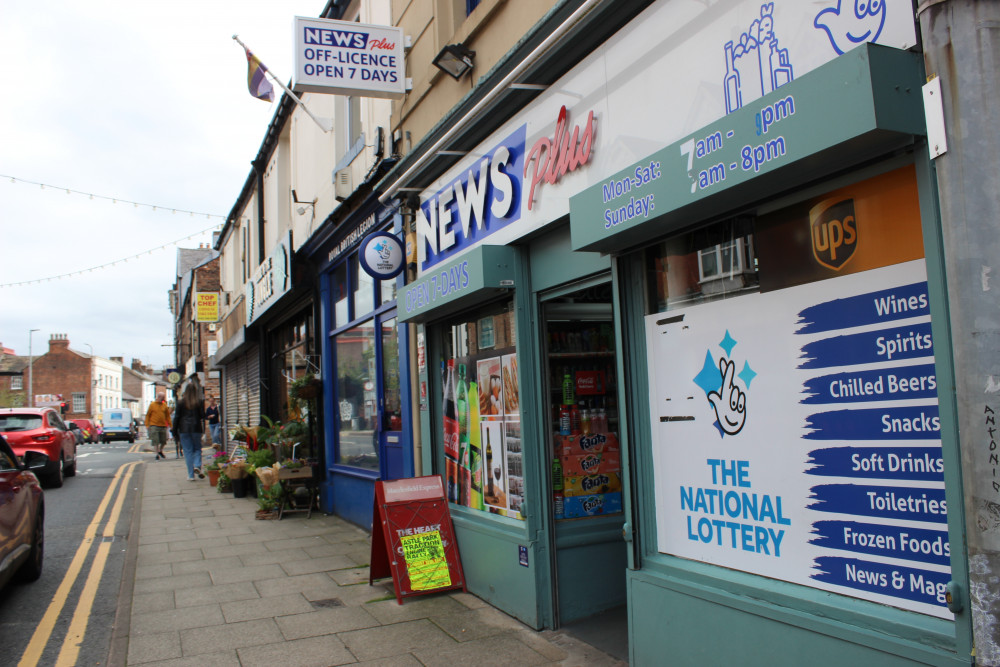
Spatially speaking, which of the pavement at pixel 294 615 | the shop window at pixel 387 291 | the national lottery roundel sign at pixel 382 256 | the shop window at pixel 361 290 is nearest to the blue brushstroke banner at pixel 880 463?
the pavement at pixel 294 615

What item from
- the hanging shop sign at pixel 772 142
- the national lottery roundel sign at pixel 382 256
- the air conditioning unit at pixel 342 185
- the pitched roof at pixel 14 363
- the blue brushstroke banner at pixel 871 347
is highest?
the pitched roof at pixel 14 363

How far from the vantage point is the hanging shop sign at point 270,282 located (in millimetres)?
11539

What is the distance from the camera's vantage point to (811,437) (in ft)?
10.5

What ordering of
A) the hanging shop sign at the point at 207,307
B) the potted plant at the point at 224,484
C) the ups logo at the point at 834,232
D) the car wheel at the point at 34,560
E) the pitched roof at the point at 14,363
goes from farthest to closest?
1. the pitched roof at the point at 14,363
2. the hanging shop sign at the point at 207,307
3. the potted plant at the point at 224,484
4. the car wheel at the point at 34,560
5. the ups logo at the point at 834,232

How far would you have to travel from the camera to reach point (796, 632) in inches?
123

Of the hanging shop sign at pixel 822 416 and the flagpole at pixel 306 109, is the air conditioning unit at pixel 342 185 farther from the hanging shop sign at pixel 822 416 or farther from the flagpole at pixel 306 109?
the hanging shop sign at pixel 822 416

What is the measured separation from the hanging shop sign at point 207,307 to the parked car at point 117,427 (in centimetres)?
2565

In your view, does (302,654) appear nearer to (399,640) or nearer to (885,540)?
(399,640)

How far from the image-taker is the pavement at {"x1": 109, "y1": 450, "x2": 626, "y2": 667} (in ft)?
15.5

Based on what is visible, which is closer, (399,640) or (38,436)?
(399,640)

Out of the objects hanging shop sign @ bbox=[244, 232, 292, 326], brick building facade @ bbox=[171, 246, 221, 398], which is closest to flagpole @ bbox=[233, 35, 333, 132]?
hanging shop sign @ bbox=[244, 232, 292, 326]

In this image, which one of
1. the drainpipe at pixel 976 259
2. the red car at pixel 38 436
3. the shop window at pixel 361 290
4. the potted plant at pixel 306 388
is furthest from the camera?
the red car at pixel 38 436

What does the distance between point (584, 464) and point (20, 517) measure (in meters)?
4.68

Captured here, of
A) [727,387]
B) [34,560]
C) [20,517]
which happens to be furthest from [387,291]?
[727,387]
